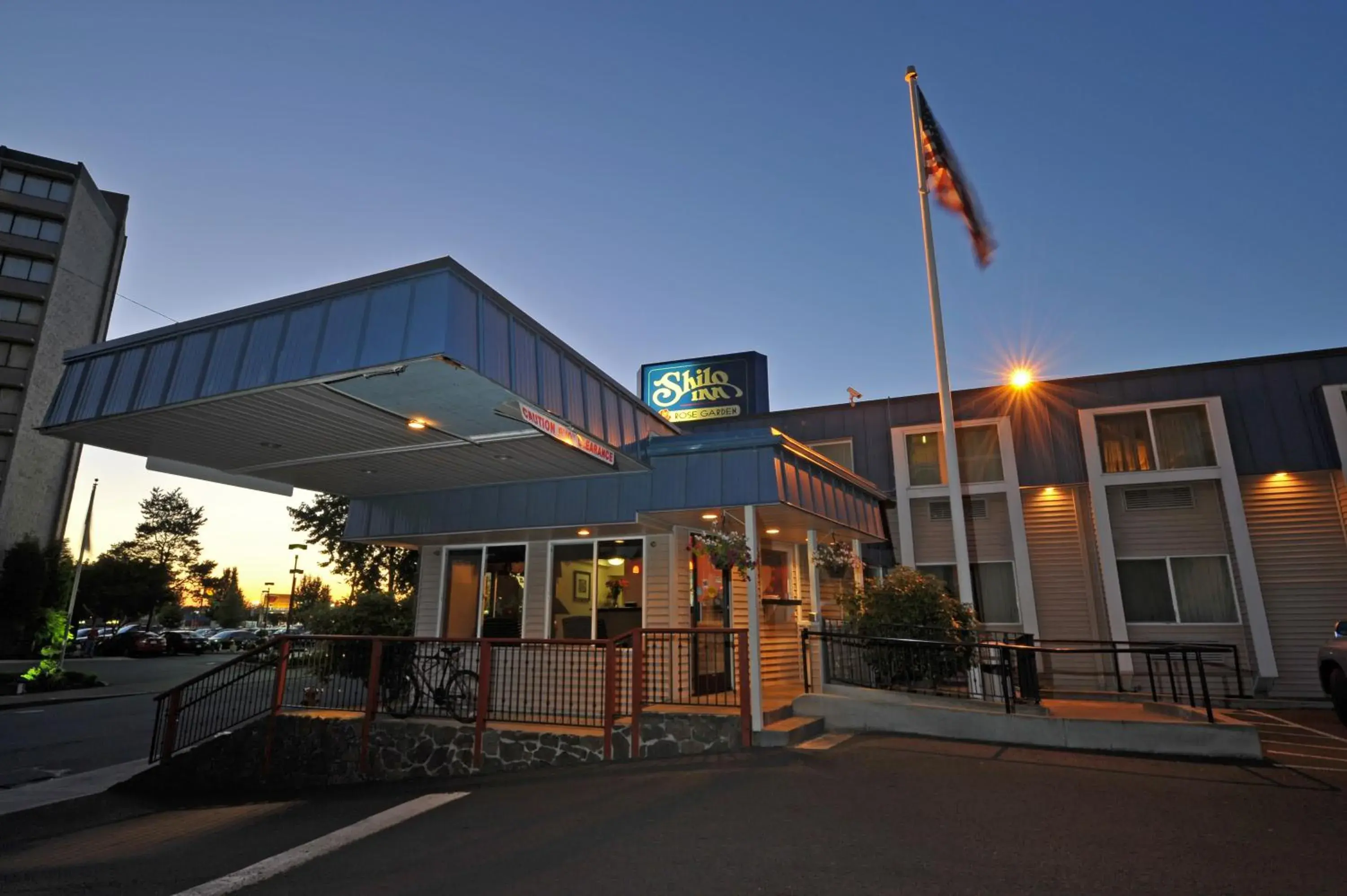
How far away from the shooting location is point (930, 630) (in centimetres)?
974

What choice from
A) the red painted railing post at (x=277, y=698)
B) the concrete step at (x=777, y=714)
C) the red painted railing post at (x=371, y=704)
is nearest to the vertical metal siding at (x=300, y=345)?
the red painted railing post at (x=371, y=704)

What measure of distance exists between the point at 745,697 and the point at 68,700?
2039cm

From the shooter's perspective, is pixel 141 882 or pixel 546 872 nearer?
pixel 546 872

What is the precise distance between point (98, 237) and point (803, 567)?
5084 centimetres

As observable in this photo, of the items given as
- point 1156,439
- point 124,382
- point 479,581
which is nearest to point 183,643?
point 479,581

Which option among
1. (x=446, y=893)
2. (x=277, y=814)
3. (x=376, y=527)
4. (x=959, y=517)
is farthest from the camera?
(x=376, y=527)

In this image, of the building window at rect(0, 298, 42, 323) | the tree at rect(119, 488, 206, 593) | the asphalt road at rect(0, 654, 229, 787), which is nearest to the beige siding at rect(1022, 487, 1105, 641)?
Result: the asphalt road at rect(0, 654, 229, 787)

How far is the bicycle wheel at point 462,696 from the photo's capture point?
29.4ft

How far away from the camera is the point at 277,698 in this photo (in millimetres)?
9789

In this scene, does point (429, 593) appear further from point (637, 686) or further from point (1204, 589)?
point (1204, 589)

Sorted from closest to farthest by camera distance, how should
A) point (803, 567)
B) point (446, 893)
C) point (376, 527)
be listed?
point (446, 893) → point (376, 527) → point (803, 567)

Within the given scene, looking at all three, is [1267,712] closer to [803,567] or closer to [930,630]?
[930,630]

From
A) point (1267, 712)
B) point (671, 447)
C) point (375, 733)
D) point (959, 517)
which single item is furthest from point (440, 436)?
point (1267, 712)

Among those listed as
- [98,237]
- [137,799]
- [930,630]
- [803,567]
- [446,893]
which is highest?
[98,237]
